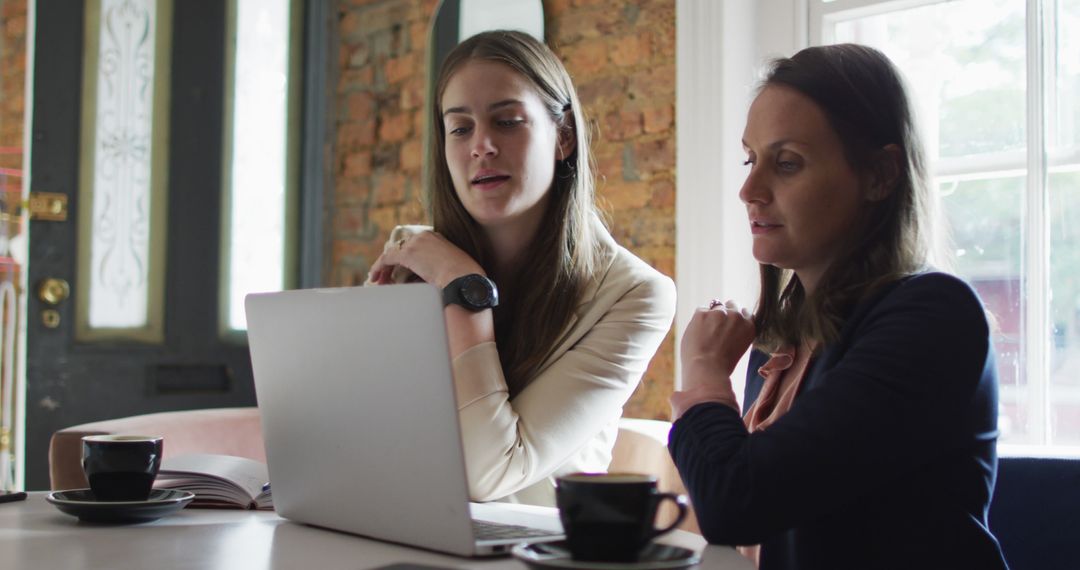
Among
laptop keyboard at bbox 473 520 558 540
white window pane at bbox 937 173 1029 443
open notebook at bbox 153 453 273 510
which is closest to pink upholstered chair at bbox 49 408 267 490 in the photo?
open notebook at bbox 153 453 273 510

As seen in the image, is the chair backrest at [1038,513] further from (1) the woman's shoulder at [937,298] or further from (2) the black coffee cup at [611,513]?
(2) the black coffee cup at [611,513]

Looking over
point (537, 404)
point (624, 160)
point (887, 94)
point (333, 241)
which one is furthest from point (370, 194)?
point (887, 94)

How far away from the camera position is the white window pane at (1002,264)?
203 centimetres

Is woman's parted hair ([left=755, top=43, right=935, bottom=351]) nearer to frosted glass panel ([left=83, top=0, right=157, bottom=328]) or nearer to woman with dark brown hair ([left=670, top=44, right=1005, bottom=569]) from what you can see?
woman with dark brown hair ([left=670, top=44, right=1005, bottom=569])

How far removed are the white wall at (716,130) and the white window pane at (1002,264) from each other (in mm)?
457

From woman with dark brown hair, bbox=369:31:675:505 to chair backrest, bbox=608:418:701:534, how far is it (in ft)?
0.31

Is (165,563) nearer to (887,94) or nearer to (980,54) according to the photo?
(887,94)

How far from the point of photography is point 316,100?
3.43 metres

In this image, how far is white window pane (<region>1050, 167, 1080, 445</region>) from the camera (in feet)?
6.46

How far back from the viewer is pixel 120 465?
3.59 feet

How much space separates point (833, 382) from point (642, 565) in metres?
0.33

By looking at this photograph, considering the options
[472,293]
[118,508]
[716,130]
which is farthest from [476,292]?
[716,130]

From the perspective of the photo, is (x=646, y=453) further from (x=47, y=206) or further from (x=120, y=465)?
(x=47, y=206)

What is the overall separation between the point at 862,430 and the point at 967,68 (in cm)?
140
